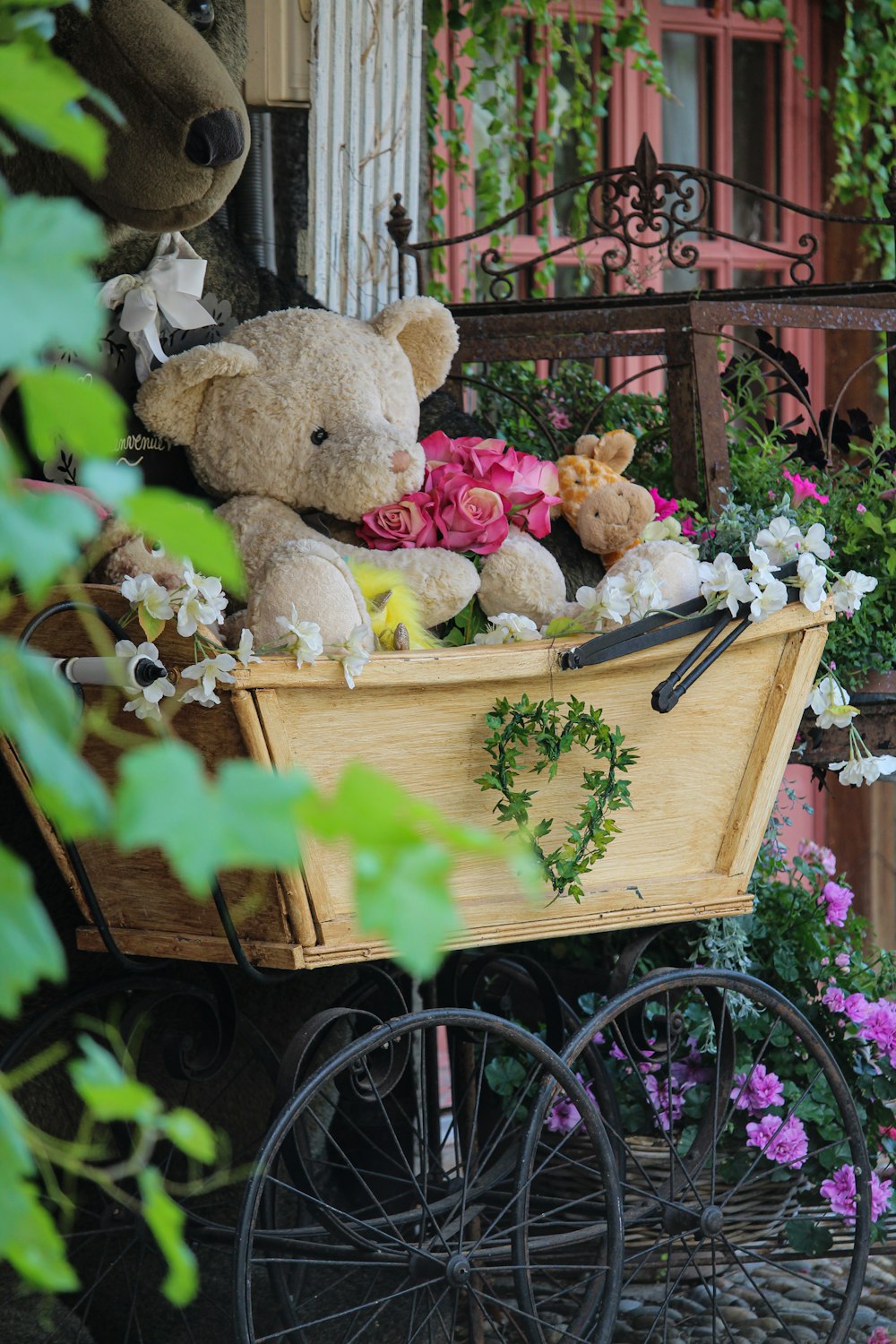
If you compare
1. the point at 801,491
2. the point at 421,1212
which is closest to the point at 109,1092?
the point at 421,1212

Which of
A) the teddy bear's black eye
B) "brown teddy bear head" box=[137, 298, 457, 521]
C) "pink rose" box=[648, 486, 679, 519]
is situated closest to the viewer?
"brown teddy bear head" box=[137, 298, 457, 521]

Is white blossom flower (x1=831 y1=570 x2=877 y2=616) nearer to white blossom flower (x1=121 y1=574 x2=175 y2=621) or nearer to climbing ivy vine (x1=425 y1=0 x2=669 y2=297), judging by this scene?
white blossom flower (x1=121 y1=574 x2=175 y2=621)

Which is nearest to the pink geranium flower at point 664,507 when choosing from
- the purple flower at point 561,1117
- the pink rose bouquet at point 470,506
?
the pink rose bouquet at point 470,506

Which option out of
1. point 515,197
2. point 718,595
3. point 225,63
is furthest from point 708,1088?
point 515,197

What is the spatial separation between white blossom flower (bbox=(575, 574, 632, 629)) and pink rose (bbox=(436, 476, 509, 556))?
0.19 meters

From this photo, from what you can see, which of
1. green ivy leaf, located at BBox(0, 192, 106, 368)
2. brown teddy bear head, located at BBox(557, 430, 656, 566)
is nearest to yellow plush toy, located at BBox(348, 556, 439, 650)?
brown teddy bear head, located at BBox(557, 430, 656, 566)

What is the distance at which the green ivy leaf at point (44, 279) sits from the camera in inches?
18.1

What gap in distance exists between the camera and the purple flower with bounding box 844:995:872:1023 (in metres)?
2.30

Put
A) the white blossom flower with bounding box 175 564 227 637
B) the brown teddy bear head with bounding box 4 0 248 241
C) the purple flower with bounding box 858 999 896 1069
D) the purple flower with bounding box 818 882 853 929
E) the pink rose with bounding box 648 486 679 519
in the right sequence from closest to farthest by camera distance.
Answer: the white blossom flower with bounding box 175 564 227 637 < the brown teddy bear head with bounding box 4 0 248 241 < the pink rose with bounding box 648 486 679 519 < the purple flower with bounding box 858 999 896 1069 < the purple flower with bounding box 818 882 853 929

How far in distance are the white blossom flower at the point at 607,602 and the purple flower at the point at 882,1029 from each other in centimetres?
97

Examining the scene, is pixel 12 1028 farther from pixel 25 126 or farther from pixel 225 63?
pixel 25 126

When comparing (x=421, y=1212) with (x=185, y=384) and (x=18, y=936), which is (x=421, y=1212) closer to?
(x=185, y=384)

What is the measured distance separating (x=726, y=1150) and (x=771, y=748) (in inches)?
30.8

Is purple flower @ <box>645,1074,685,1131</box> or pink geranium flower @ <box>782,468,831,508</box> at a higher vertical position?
pink geranium flower @ <box>782,468,831,508</box>
